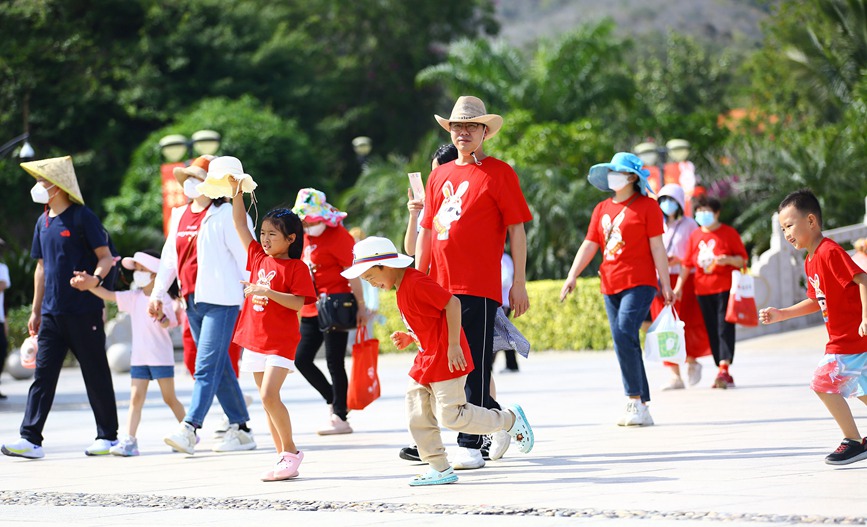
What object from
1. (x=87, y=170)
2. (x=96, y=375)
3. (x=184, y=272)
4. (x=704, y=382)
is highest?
(x=87, y=170)

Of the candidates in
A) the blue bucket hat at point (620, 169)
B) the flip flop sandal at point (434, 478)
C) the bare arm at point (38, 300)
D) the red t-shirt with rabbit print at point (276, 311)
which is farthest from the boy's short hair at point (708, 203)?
the flip flop sandal at point (434, 478)

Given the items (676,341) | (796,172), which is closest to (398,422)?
(676,341)

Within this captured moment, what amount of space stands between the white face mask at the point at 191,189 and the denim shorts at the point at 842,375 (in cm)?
424

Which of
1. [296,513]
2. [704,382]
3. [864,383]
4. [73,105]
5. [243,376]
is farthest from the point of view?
[73,105]

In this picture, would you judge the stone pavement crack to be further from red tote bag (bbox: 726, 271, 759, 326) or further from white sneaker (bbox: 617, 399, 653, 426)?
red tote bag (bbox: 726, 271, 759, 326)

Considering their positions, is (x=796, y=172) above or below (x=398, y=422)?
above

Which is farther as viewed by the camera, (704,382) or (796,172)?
(796,172)

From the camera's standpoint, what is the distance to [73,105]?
121 feet

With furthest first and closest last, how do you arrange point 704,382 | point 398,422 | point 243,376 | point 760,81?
1. point 760,81
2. point 243,376
3. point 704,382
4. point 398,422

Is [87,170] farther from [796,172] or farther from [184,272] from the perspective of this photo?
[184,272]

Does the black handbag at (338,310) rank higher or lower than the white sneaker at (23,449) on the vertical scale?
higher

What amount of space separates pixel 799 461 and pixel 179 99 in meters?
33.4

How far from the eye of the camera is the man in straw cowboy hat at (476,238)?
24.3ft

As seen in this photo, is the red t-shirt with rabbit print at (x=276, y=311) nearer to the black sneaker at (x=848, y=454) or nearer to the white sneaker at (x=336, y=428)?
the white sneaker at (x=336, y=428)
